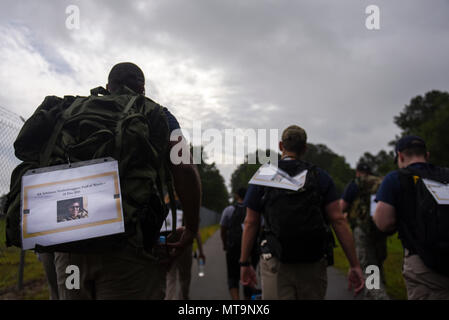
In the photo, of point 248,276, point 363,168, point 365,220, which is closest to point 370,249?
point 365,220

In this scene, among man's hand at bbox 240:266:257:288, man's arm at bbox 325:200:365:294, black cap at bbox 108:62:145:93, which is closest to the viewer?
black cap at bbox 108:62:145:93

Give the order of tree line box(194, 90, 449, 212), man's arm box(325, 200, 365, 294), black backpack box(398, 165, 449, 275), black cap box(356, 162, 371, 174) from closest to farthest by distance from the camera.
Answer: black backpack box(398, 165, 449, 275)
man's arm box(325, 200, 365, 294)
black cap box(356, 162, 371, 174)
tree line box(194, 90, 449, 212)

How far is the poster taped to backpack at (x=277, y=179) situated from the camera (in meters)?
3.00

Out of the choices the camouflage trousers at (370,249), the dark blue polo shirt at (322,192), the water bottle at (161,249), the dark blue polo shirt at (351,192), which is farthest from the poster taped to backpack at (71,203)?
the camouflage trousers at (370,249)

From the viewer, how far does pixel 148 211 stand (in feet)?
5.97

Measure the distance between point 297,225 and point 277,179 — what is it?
16.7 inches

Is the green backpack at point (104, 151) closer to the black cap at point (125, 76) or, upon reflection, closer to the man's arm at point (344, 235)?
the black cap at point (125, 76)

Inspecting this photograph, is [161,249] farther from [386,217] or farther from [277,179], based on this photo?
[386,217]

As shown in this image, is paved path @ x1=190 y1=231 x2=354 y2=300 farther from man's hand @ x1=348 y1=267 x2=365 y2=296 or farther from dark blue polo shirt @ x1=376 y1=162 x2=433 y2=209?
dark blue polo shirt @ x1=376 y1=162 x2=433 y2=209

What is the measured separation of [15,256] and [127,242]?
4.34 meters

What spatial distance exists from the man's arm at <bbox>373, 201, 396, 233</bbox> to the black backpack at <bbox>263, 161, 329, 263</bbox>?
1.94 ft

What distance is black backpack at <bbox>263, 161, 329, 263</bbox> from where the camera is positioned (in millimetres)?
2875

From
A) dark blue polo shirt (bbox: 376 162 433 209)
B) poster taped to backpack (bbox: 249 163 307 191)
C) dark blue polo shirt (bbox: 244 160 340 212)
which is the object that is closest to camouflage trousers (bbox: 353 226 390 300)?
dark blue polo shirt (bbox: 376 162 433 209)

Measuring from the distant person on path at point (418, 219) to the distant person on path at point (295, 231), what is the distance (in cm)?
41
